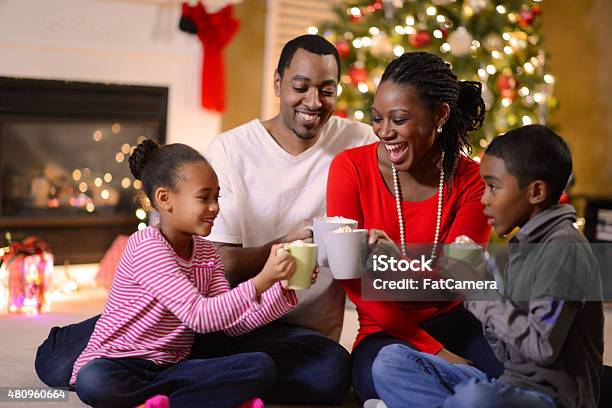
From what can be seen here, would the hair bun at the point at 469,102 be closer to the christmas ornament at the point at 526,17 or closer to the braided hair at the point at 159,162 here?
the braided hair at the point at 159,162

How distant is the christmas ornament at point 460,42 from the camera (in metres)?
4.38

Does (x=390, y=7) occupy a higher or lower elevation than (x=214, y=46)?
higher

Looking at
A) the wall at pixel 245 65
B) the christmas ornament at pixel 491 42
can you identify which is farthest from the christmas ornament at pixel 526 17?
the wall at pixel 245 65

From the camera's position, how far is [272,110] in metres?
4.82

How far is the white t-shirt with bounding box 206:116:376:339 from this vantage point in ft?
8.30

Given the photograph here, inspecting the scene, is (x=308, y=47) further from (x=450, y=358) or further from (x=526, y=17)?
(x=526, y=17)

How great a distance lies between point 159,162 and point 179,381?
1.78ft

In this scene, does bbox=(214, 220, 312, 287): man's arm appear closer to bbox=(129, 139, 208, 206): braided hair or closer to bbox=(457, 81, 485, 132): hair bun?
bbox=(129, 139, 208, 206): braided hair

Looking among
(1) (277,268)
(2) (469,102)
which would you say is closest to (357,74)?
(2) (469,102)

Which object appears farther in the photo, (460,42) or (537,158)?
(460,42)

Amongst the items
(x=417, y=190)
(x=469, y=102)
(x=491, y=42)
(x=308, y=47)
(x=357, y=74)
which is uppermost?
(x=491, y=42)

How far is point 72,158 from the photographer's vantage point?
4359 mm

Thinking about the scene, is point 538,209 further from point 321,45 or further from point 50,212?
point 50,212

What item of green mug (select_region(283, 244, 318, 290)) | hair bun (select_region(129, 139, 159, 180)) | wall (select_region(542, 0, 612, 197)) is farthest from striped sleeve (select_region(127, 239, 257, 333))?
wall (select_region(542, 0, 612, 197))
